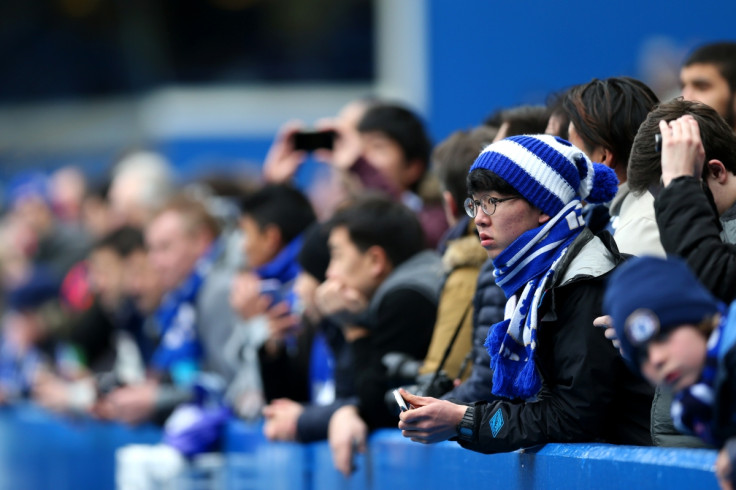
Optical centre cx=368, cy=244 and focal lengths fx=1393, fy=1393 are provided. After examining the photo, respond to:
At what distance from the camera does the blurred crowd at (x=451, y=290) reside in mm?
3379

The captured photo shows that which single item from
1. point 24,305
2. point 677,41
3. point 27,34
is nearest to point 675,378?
point 24,305

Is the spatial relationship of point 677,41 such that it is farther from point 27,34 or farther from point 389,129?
point 27,34

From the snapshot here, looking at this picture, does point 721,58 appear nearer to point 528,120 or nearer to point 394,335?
point 528,120

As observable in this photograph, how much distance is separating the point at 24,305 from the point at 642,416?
8410 mm

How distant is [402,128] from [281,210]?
756 millimetres

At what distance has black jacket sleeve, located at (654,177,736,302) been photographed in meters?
3.34

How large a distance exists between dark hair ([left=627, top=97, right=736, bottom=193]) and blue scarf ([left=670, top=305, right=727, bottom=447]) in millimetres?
777

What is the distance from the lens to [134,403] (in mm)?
7945

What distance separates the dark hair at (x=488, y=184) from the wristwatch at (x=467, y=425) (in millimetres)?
609

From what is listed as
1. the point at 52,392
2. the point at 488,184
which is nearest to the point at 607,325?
the point at 488,184

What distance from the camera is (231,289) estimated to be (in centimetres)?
730

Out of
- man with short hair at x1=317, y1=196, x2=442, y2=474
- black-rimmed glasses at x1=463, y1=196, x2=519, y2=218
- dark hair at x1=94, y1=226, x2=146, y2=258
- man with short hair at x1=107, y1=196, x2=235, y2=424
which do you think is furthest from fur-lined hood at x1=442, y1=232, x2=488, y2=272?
dark hair at x1=94, y1=226, x2=146, y2=258

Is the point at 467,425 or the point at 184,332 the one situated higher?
the point at 467,425

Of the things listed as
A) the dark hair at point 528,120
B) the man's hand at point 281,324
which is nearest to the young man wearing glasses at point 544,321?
the dark hair at point 528,120
